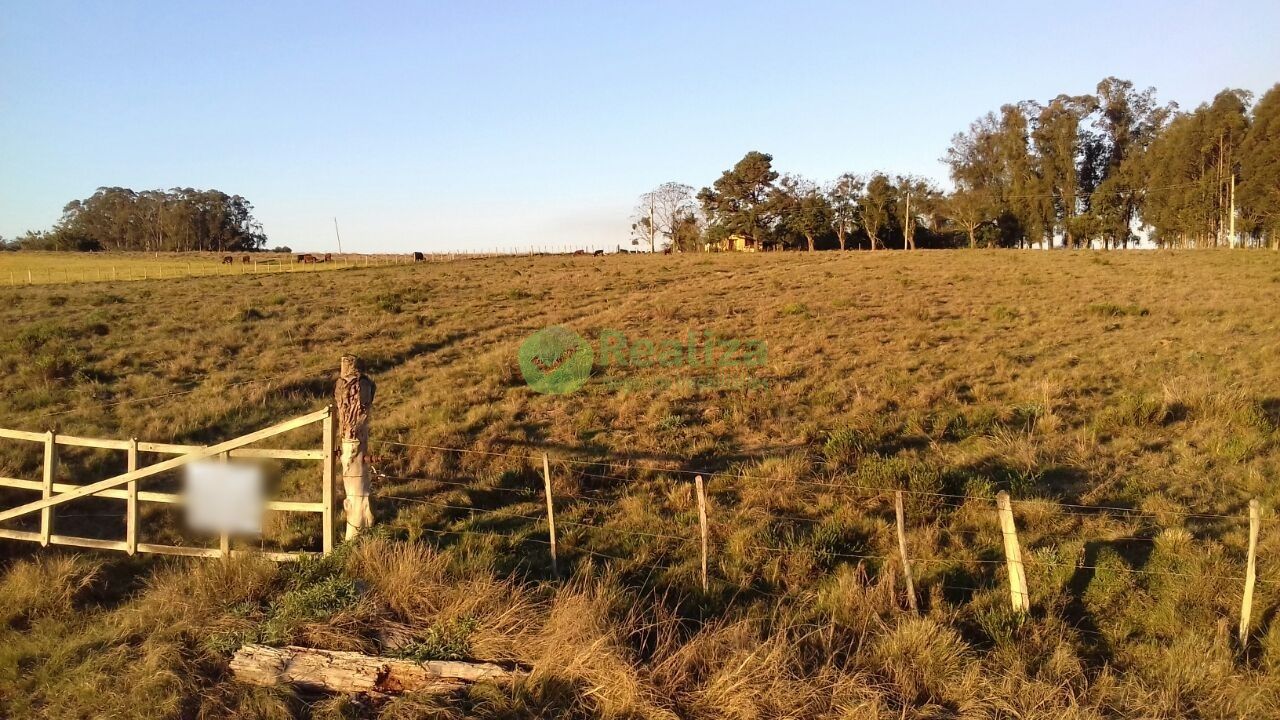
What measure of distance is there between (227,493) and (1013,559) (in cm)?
743

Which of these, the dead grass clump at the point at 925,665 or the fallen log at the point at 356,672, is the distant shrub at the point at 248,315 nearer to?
the fallen log at the point at 356,672

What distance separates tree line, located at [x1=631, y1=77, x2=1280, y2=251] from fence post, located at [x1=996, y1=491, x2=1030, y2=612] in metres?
68.8

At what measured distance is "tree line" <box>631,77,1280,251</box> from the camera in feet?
195

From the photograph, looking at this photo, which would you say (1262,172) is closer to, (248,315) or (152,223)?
(248,315)

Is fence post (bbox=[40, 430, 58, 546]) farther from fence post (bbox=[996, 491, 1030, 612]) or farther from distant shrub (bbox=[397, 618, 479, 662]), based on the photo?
fence post (bbox=[996, 491, 1030, 612])

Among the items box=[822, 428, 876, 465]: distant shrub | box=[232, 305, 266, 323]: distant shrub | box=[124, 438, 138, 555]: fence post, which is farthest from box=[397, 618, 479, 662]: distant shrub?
box=[232, 305, 266, 323]: distant shrub

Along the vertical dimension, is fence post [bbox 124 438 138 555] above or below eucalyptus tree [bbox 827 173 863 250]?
below

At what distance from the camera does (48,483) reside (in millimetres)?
7094

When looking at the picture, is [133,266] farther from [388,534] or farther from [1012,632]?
[1012,632]

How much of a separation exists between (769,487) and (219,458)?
250 inches

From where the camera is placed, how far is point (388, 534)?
6.74 meters

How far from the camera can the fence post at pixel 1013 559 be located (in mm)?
5484

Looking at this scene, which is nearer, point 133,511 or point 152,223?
point 133,511

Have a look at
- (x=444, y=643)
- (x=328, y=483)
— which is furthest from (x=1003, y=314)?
(x=444, y=643)
